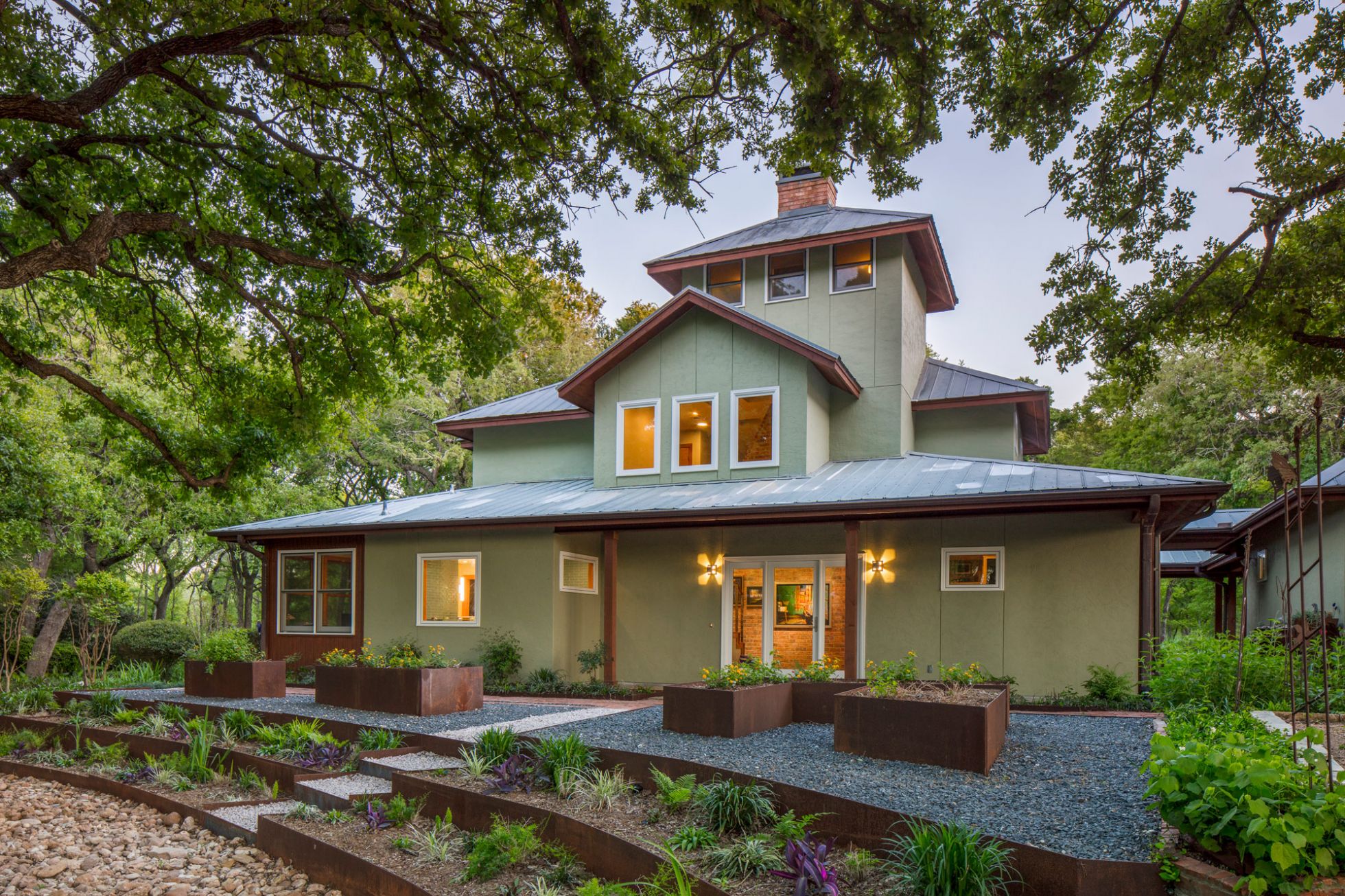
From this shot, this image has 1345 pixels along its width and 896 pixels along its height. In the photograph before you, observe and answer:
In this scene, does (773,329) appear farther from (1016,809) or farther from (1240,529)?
(1240,529)

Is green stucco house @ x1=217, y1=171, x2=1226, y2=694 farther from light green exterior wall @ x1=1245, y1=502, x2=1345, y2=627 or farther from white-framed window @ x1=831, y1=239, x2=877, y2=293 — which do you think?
light green exterior wall @ x1=1245, y1=502, x2=1345, y2=627

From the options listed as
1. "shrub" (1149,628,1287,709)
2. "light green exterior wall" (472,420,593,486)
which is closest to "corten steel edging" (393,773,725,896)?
"shrub" (1149,628,1287,709)

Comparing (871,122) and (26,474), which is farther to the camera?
(26,474)

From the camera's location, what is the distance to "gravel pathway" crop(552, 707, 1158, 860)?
4.41 meters

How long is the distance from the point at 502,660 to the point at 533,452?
4.59 m

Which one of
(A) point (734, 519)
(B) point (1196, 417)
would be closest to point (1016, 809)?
(A) point (734, 519)

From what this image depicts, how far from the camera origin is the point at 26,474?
11594 millimetres

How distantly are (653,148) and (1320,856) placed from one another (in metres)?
5.88

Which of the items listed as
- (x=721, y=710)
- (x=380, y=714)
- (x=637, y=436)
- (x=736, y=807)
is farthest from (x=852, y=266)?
(x=736, y=807)

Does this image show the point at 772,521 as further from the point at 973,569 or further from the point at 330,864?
the point at 330,864

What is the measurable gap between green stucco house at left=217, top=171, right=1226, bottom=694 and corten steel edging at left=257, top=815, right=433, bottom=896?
6376 millimetres

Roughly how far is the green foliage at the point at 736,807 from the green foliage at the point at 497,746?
6.63 feet

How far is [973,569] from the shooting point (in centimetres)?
1154

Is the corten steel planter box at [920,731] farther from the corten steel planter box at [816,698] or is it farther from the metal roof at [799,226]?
the metal roof at [799,226]
